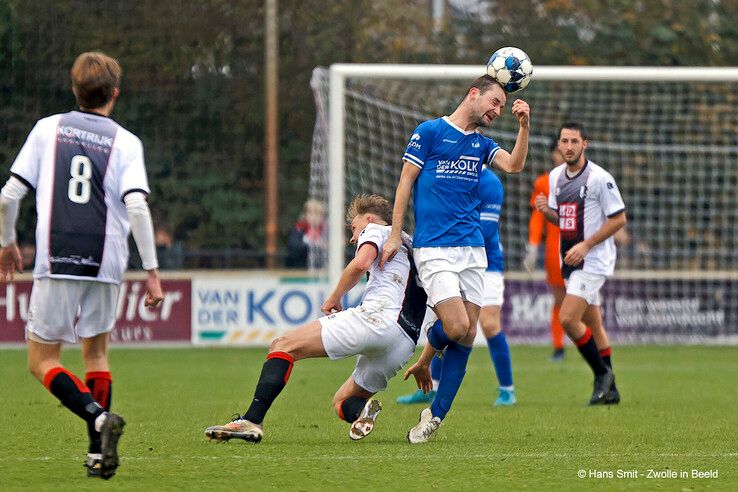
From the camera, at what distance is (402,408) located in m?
10.0

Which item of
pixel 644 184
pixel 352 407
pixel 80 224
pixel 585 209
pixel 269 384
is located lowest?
pixel 352 407

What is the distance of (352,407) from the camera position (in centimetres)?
778

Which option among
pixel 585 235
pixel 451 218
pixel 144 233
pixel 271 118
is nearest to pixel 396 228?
pixel 451 218

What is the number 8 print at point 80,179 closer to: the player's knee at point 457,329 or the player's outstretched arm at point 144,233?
the player's outstretched arm at point 144,233

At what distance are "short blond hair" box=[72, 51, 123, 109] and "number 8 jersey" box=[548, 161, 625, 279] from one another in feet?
16.6

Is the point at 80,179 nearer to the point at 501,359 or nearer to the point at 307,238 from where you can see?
the point at 501,359

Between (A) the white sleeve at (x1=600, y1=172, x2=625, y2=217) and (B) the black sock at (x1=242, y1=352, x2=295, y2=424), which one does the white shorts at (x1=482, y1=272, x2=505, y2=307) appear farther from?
(B) the black sock at (x1=242, y1=352, x2=295, y2=424)

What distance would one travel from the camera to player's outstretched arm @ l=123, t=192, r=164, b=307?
6125 millimetres

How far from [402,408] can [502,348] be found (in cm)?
98

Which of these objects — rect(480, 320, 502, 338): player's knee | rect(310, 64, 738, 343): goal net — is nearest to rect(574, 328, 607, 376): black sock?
rect(480, 320, 502, 338): player's knee

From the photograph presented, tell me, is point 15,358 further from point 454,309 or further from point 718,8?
point 718,8

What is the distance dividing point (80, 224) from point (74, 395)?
0.77 m

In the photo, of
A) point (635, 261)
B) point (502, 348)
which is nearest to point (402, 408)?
point (502, 348)

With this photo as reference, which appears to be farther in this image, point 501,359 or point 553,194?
point 553,194
